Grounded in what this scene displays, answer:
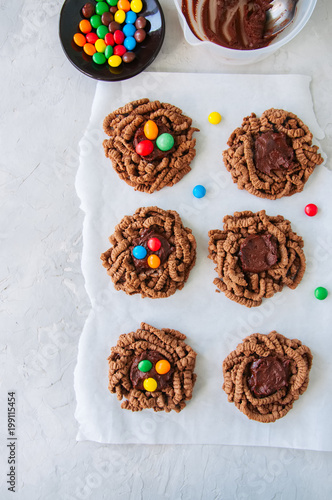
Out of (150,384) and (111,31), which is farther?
(111,31)

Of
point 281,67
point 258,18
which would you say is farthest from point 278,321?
point 258,18

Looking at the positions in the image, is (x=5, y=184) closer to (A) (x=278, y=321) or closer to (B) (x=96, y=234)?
(B) (x=96, y=234)

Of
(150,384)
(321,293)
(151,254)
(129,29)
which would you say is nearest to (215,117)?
(129,29)

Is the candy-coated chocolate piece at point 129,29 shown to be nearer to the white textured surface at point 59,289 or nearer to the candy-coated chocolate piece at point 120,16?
the candy-coated chocolate piece at point 120,16

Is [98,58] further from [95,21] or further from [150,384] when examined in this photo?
[150,384]

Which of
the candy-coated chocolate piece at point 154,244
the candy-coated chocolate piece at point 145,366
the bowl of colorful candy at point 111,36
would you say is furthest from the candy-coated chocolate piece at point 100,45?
the candy-coated chocolate piece at point 145,366
